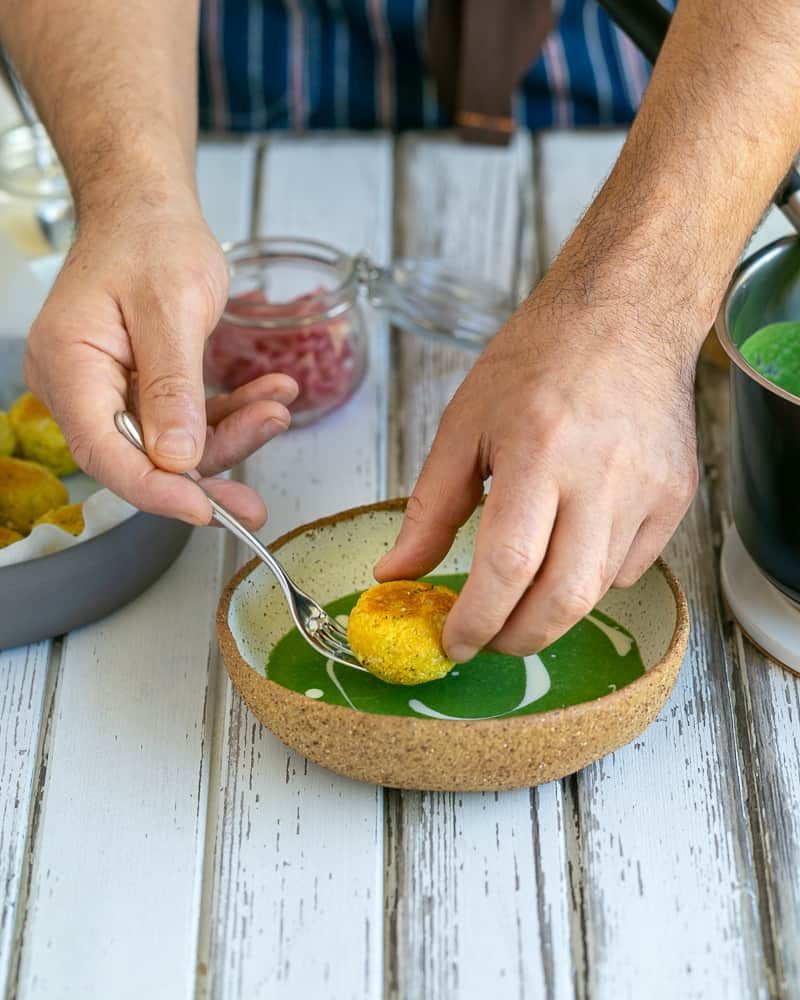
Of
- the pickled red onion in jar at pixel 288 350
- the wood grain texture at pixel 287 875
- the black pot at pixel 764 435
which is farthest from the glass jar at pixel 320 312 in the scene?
the black pot at pixel 764 435

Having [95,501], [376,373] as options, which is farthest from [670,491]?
[376,373]

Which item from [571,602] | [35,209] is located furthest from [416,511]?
[35,209]

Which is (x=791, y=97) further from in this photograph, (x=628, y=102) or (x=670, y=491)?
(x=628, y=102)

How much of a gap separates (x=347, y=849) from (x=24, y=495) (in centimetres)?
44

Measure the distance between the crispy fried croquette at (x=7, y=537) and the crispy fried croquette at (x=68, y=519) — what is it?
0.08 ft

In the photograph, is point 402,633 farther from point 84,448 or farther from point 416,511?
point 84,448

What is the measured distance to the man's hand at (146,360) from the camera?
91 cm

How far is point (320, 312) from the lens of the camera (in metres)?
1.25

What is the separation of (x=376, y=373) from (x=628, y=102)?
61 centimetres

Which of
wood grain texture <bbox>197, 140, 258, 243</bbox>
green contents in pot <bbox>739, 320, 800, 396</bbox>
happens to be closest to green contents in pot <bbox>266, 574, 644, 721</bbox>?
green contents in pot <bbox>739, 320, 800, 396</bbox>

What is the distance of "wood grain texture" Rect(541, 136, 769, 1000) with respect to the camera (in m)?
0.79

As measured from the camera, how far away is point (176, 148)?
1.09 meters

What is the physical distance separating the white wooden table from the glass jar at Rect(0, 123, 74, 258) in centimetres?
58

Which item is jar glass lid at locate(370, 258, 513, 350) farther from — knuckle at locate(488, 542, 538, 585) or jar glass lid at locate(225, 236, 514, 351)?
knuckle at locate(488, 542, 538, 585)
